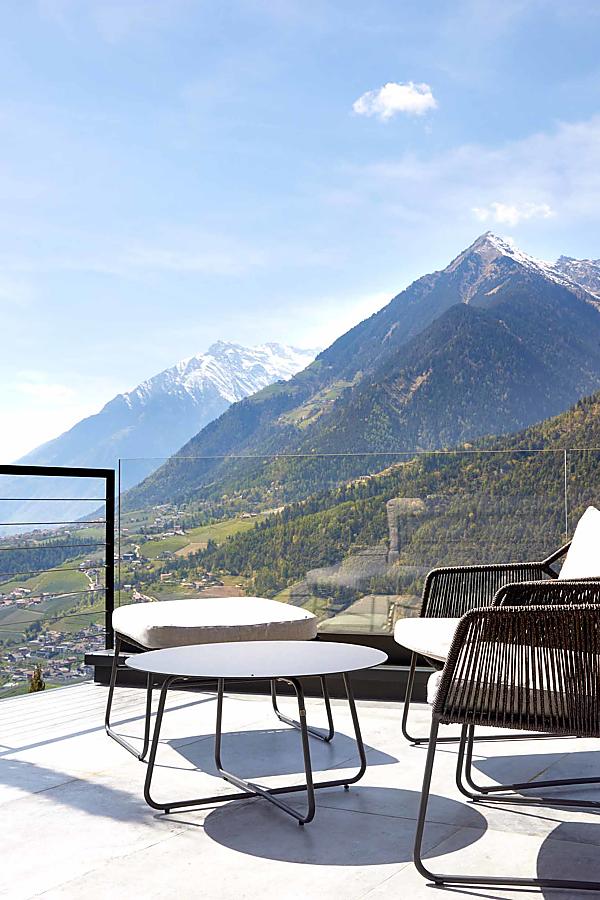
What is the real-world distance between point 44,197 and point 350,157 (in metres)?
14.3

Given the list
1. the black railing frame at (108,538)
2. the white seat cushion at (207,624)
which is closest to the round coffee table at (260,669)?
the white seat cushion at (207,624)

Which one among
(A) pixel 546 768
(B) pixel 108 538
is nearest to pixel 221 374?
(B) pixel 108 538

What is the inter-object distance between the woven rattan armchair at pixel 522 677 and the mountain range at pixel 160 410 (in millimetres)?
60733

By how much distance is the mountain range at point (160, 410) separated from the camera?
66500mm

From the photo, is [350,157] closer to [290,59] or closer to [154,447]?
[290,59]

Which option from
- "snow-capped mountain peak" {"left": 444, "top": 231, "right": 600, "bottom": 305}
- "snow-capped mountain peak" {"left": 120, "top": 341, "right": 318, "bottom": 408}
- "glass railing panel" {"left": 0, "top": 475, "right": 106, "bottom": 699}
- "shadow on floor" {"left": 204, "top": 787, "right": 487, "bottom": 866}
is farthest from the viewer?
"snow-capped mountain peak" {"left": 120, "top": 341, "right": 318, "bottom": 408}

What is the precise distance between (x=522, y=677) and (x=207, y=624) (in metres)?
1.29

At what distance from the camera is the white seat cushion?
303cm

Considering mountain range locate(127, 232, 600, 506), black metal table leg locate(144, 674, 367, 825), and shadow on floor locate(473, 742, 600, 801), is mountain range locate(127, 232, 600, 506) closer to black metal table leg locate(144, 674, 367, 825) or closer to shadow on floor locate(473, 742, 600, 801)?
shadow on floor locate(473, 742, 600, 801)

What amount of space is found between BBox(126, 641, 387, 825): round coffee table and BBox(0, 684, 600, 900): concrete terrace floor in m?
0.04

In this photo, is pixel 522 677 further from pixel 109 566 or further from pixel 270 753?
pixel 109 566

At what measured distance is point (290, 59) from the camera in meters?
20.7

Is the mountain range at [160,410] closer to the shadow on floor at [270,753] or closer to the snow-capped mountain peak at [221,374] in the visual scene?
the snow-capped mountain peak at [221,374]

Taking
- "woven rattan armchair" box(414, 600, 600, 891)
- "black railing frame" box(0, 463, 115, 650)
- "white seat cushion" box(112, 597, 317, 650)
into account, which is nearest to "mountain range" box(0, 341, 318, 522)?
"black railing frame" box(0, 463, 115, 650)
